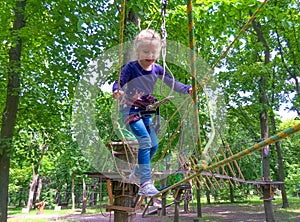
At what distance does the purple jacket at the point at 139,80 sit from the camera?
7.63 feet

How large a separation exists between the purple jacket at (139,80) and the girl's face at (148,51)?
92 millimetres

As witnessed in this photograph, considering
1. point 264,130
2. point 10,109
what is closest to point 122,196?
point 10,109

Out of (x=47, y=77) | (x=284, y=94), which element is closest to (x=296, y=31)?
(x=284, y=94)

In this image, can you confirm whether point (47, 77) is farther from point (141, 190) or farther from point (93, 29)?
point (141, 190)

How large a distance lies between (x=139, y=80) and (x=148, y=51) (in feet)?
0.85

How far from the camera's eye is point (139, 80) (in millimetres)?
2369

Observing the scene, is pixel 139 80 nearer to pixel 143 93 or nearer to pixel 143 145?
pixel 143 93

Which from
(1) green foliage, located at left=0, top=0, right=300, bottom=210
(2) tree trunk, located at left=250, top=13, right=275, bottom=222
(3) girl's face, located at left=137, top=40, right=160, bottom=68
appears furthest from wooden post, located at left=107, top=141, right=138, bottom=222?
(2) tree trunk, located at left=250, top=13, right=275, bottom=222

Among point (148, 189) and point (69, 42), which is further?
point (69, 42)

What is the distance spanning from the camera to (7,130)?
5.67m

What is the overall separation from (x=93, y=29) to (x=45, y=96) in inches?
65.2

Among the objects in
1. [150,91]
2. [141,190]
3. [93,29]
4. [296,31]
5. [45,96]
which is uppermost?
[296,31]

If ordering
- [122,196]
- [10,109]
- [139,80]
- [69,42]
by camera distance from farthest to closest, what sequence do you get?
[10,109] < [69,42] < [122,196] < [139,80]

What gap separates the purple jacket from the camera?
2.33 meters
